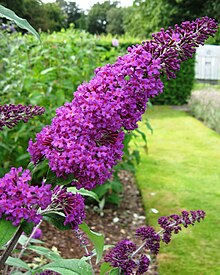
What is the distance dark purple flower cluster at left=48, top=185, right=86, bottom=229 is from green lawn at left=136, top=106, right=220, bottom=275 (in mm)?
2057

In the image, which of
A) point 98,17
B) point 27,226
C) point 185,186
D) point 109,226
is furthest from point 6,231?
point 98,17

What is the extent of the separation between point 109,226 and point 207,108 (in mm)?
6002

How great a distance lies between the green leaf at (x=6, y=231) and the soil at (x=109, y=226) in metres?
2.02

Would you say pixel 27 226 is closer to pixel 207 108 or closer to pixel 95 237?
pixel 95 237

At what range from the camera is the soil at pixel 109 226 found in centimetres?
311

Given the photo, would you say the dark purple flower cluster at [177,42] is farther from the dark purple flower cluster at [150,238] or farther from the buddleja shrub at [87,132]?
the dark purple flower cluster at [150,238]

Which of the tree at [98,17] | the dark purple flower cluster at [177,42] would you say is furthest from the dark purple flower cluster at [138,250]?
the tree at [98,17]

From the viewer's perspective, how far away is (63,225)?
1.03 metres

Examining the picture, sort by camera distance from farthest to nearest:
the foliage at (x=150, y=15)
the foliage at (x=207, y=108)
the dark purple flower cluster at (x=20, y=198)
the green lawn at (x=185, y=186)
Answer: the foliage at (x=150, y=15) < the foliage at (x=207, y=108) < the green lawn at (x=185, y=186) < the dark purple flower cluster at (x=20, y=198)

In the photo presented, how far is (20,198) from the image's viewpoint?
35.5 inches

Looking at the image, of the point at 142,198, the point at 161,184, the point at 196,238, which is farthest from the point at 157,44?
the point at 161,184

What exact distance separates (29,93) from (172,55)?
2.91 metres

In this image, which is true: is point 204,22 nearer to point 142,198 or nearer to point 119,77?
point 119,77

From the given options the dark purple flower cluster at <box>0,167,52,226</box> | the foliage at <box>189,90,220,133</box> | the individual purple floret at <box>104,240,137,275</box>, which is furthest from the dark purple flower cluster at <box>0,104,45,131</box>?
the foliage at <box>189,90,220,133</box>
